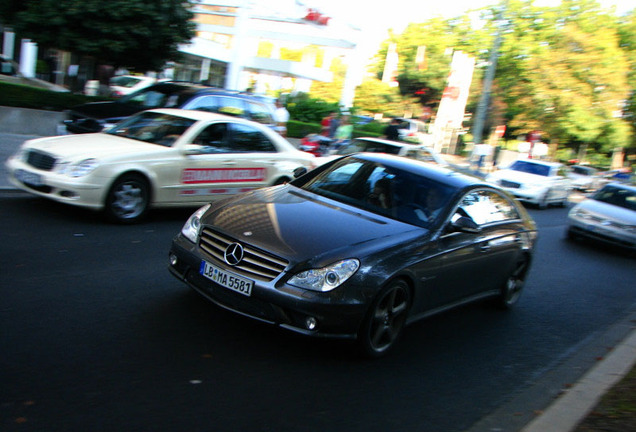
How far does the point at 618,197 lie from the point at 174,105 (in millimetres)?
10200

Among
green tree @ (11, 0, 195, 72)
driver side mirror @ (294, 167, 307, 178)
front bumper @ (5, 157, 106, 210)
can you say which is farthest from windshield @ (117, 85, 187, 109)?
driver side mirror @ (294, 167, 307, 178)

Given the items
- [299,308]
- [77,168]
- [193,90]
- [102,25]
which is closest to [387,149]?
[193,90]

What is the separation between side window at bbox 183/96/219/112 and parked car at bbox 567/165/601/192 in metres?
26.5

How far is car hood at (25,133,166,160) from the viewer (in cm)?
821

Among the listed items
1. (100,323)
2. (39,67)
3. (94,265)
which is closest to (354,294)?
(100,323)

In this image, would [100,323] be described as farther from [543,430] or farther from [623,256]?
[623,256]

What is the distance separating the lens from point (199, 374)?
4352 mm

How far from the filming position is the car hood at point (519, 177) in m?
22.2

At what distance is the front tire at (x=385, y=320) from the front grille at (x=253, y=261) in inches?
30.6

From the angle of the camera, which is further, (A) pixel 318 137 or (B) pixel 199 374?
(A) pixel 318 137

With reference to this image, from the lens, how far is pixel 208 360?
459 centimetres

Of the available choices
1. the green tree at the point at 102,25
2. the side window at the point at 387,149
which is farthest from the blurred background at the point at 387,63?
the side window at the point at 387,149

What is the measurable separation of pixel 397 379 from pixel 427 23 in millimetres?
69080

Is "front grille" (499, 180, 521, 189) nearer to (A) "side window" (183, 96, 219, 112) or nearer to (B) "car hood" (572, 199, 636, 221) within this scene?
(B) "car hood" (572, 199, 636, 221)
